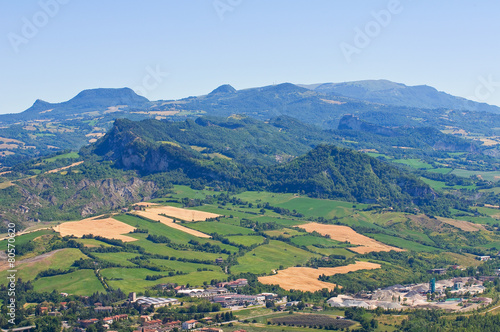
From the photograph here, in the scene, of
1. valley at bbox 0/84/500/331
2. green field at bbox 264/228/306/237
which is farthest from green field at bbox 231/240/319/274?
green field at bbox 264/228/306/237

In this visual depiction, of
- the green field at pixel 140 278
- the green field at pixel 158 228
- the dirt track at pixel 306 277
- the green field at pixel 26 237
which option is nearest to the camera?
the green field at pixel 140 278

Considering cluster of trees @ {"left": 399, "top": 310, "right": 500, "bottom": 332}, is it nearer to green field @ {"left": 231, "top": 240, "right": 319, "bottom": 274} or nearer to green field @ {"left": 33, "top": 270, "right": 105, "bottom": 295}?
green field @ {"left": 231, "top": 240, "right": 319, "bottom": 274}

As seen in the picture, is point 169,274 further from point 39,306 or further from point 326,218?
point 326,218

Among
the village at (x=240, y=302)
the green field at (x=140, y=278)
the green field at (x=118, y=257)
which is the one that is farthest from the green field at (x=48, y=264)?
the village at (x=240, y=302)

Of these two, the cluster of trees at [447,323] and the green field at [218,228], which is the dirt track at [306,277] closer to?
the cluster of trees at [447,323]

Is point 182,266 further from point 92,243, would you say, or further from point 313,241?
point 313,241

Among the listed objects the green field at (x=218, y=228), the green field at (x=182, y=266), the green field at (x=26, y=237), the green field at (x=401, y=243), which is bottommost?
the green field at (x=401, y=243)
